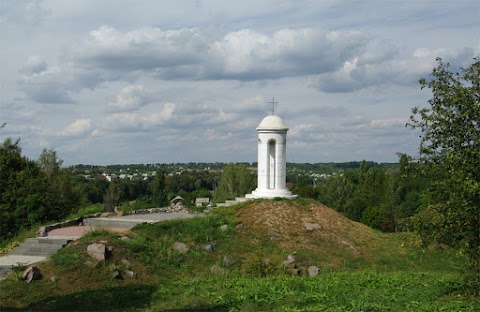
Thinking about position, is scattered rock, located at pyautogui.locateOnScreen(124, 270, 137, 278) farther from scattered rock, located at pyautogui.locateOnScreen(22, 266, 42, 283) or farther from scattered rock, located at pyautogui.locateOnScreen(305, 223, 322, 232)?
scattered rock, located at pyautogui.locateOnScreen(305, 223, 322, 232)

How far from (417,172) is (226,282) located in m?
5.80

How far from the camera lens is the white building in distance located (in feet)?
69.9

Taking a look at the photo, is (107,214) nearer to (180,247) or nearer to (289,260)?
(180,247)

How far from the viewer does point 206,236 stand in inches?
667

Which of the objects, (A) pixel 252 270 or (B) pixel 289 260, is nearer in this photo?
(A) pixel 252 270

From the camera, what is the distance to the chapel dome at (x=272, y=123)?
21.3 meters

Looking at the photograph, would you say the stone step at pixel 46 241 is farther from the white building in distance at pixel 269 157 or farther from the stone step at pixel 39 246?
the white building in distance at pixel 269 157

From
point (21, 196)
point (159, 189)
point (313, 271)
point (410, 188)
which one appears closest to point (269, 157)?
point (313, 271)

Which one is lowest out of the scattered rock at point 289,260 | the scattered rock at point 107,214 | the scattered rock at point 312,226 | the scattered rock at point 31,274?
the scattered rock at point 289,260

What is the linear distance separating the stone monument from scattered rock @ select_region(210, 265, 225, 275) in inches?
252

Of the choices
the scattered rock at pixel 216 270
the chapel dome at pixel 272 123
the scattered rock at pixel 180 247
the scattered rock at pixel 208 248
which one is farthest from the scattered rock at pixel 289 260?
the chapel dome at pixel 272 123

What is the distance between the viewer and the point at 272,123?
2144 centimetres

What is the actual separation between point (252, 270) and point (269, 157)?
7.76 m

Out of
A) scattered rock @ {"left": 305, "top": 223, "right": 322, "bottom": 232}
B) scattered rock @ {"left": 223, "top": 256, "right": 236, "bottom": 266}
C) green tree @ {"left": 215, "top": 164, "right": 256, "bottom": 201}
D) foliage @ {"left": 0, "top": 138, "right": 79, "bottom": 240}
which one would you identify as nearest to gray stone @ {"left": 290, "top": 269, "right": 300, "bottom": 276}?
scattered rock @ {"left": 223, "top": 256, "right": 236, "bottom": 266}
